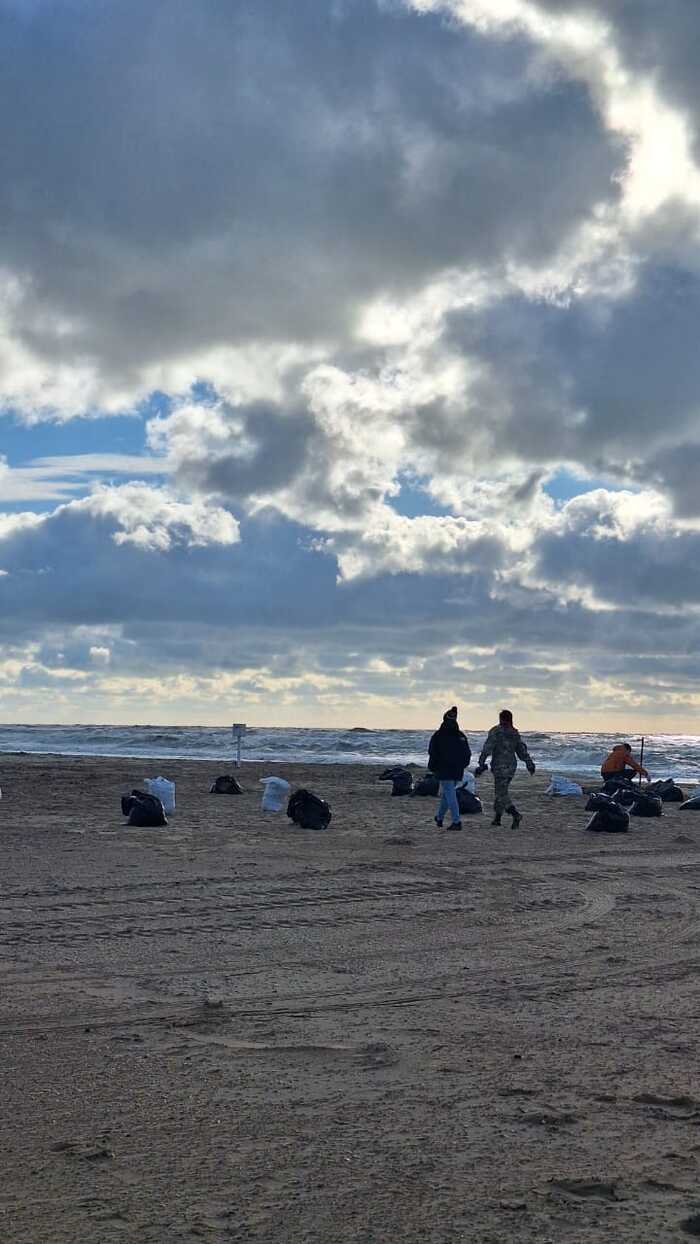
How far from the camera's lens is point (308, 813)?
55.4 feet

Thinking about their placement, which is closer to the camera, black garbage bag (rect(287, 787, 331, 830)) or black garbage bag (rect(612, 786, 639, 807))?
black garbage bag (rect(287, 787, 331, 830))

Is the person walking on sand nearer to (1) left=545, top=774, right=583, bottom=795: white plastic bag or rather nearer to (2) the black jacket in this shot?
(2) the black jacket

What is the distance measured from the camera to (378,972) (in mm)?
7457

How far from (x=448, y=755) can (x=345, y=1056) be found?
39.1 feet

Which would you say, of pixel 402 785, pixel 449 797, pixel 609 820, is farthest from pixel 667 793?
pixel 449 797

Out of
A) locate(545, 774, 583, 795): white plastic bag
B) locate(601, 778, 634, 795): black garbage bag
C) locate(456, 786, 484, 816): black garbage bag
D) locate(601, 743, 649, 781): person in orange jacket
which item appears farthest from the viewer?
locate(545, 774, 583, 795): white plastic bag

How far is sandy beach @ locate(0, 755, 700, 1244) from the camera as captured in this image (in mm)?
3871

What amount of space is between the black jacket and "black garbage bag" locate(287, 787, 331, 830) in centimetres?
179

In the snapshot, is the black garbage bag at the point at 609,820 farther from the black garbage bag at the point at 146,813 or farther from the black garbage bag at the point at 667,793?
the black garbage bag at the point at 667,793

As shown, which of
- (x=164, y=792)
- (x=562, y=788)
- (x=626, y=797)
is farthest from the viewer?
(x=562, y=788)

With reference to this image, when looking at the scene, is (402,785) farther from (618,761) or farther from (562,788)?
(618,761)

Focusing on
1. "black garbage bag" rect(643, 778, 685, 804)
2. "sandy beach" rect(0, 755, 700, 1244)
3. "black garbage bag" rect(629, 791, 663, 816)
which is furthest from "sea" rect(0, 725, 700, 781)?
"sandy beach" rect(0, 755, 700, 1244)

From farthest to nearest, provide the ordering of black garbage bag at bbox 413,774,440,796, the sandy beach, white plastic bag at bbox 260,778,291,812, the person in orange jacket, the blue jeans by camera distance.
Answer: black garbage bag at bbox 413,774,440,796 → the person in orange jacket → white plastic bag at bbox 260,778,291,812 → the blue jeans → the sandy beach

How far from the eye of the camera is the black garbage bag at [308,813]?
55.1 feet
